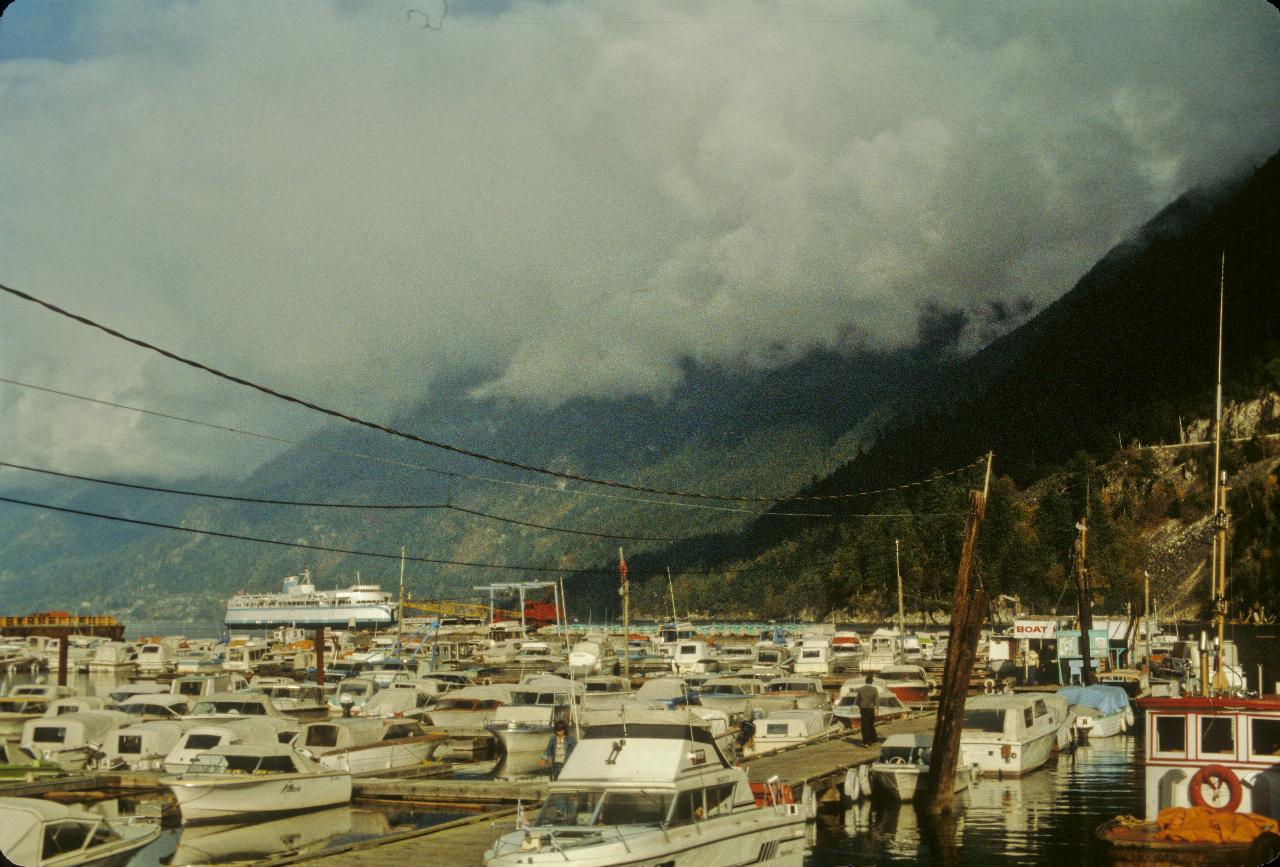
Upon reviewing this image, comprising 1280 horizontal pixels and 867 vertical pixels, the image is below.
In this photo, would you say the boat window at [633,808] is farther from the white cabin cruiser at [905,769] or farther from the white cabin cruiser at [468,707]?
the white cabin cruiser at [468,707]

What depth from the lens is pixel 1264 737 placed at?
1064 inches

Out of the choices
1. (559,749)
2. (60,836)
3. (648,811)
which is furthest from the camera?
(559,749)

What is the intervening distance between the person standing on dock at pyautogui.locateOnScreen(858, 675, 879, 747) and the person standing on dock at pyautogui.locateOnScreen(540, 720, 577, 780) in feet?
36.6

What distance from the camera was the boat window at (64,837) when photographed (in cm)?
2575

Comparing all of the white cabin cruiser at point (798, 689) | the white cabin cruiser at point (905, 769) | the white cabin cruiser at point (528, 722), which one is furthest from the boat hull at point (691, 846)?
the white cabin cruiser at point (798, 689)

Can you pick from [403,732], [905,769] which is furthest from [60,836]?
[403,732]

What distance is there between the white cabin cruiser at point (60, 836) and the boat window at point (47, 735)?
77.8 ft

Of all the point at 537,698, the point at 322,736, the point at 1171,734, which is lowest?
the point at 537,698

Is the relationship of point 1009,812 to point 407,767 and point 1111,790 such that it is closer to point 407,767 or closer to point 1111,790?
point 1111,790

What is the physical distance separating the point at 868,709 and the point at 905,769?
6.64m

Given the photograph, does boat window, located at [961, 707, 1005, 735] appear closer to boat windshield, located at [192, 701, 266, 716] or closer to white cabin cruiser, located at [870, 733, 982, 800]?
white cabin cruiser, located at [870, 733, 982, 800]

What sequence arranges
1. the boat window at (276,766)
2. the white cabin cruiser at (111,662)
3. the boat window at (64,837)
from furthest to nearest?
the white cabin cruiser at (111,662) → the boat window at (276,766) → the boat window at (64,837)

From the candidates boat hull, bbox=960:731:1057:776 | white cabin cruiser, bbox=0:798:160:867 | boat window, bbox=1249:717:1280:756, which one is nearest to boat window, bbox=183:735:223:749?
white cabin cruiser, bbox=0:798:160:867

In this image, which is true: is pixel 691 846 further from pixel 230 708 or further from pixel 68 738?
pixel 230 708
